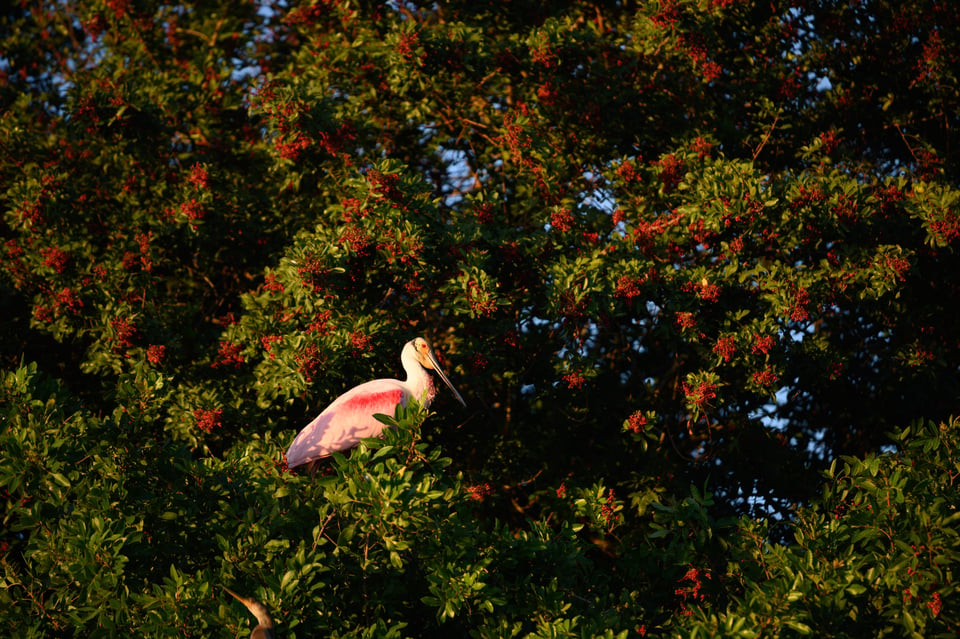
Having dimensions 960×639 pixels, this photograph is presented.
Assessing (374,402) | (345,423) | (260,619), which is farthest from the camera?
(374,402)

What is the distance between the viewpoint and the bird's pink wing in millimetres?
6512

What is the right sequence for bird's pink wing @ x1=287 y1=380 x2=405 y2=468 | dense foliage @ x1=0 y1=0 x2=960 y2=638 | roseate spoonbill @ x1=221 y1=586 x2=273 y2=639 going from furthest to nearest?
bird's pink wing @ x1=287 y1=380 x2=405 y2=468
dense foliage @ x1=0 y1=0 x2=960 y2=638
roseate spoonbill @ x1=221 y1=586 x2=273 y2=639

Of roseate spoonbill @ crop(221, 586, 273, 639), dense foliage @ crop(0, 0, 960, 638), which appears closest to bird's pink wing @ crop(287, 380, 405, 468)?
dense foliage @ crop(0, 0, 960, 638)

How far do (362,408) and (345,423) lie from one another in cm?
17

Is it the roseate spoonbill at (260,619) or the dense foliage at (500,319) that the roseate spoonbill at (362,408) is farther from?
the roseate spoonbill at (260,619)

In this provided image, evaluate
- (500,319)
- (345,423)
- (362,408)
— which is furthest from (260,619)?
(500,319)

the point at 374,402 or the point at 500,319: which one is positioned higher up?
the point at 500,319

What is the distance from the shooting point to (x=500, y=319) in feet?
22.2

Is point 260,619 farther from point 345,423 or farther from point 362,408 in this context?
point 362,408

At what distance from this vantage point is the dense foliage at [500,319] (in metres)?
4.51

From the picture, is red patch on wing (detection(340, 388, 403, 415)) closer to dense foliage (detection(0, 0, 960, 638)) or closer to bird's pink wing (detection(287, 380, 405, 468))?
bird's pink wing (detection(287, 380, 405, 468))

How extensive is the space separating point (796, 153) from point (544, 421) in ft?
10.2

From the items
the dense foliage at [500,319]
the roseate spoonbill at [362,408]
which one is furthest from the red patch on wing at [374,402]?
the dense foliage at [500,319]

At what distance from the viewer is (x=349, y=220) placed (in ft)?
21.1
